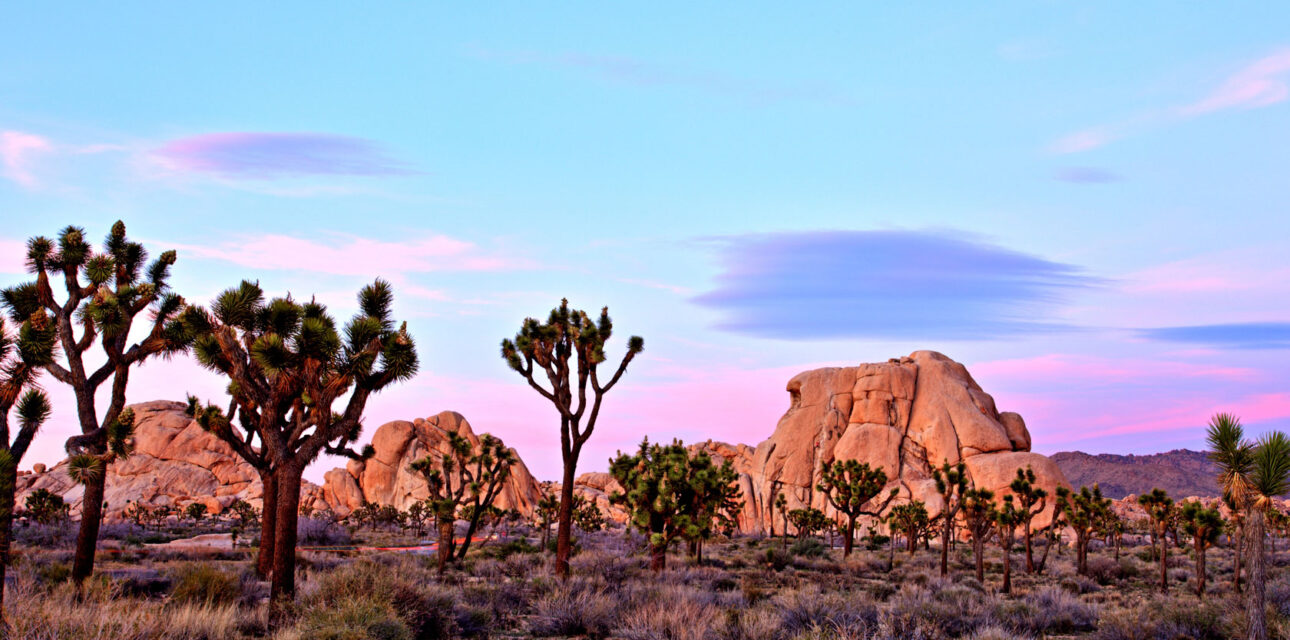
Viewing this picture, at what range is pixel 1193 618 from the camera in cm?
1590

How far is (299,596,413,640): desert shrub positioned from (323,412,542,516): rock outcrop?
7703cm

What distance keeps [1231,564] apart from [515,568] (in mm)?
38766

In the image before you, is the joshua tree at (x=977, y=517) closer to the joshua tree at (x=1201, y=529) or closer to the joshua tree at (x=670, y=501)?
the joshua tree at (x=1201, y=529)

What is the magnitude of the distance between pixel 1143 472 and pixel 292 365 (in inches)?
7618

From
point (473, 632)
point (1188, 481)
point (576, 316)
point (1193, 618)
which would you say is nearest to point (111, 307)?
point (576, 316)

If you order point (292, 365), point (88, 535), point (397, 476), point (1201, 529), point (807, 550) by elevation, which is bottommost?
point (807, 550)

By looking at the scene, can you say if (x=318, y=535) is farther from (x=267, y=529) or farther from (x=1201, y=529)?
(x=1201, y=529)

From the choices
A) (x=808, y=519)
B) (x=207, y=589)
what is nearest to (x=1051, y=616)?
(x=207, y=589)

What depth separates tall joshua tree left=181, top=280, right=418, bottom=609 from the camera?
649 inches

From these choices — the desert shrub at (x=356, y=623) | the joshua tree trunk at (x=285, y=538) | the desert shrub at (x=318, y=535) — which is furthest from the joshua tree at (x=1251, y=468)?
the desert shrub at (x=318, y=535)

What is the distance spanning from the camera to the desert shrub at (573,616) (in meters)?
14.2

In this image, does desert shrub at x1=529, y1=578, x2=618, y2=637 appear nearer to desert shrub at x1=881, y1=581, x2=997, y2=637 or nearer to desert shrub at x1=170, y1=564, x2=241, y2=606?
desert shrub at x1=881, y1=581, x2=997, y2=637

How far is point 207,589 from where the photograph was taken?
15023mm

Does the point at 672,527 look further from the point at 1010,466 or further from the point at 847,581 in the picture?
the point at 1010,466
